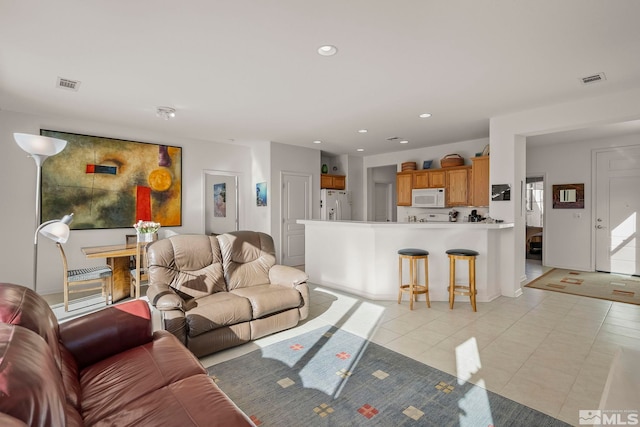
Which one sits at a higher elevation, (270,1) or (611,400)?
(270,1)

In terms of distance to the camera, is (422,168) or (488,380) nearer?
(488,380)

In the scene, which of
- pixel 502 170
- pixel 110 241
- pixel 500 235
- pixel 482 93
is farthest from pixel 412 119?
pixel 110 241

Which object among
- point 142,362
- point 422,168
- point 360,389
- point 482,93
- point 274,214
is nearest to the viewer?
point 142,362

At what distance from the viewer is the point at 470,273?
3.97 m

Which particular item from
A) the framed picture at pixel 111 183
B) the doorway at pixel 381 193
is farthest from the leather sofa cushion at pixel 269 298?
the doorway at pixel 381 193

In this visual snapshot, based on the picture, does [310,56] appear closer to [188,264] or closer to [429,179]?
[188,264]

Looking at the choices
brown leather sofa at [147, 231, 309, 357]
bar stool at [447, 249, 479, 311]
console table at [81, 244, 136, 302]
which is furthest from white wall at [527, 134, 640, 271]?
console table at [81, 244, 136, 302]

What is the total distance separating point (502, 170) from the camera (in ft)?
15.3

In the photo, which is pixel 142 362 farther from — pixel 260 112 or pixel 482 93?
pixel 482 93

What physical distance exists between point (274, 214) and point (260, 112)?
2545mm

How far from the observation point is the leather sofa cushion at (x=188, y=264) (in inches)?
125

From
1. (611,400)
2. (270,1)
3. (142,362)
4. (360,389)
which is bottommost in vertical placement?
(360,389)

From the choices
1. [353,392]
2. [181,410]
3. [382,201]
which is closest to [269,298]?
[353,392]

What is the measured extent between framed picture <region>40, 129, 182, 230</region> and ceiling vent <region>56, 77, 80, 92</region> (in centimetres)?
165
